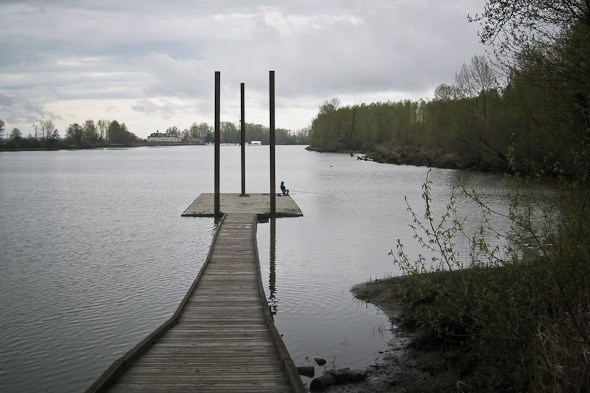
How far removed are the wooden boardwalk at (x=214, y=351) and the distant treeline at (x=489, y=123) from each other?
4.09 meters

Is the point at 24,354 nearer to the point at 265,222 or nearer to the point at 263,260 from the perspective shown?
the point at 263,260

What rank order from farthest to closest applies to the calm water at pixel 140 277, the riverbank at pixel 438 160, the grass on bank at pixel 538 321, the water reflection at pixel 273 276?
the riverbank at pixel 438 160 → the water reflection at pixel 273 276 → the calm water at pixel 140 277 → the grass on bank at pixel 538 321

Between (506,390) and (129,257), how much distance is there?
14494mm

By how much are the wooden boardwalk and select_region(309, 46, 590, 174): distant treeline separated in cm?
409

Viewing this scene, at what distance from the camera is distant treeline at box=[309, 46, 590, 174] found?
951 cm

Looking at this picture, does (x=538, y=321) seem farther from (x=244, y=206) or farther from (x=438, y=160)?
(x=438, y=160)

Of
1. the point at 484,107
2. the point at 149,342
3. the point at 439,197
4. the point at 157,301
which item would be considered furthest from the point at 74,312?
the point at 484,107

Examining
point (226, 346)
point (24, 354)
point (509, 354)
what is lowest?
point (24, 354)

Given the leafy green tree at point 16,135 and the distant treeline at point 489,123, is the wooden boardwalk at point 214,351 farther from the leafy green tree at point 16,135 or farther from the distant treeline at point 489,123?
the leafy green tree at point 16,135

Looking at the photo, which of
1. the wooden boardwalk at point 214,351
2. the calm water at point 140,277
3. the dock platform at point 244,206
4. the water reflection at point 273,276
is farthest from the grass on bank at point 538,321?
the dock platform at point 244,206

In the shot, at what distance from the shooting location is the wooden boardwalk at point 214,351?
732 centimetres

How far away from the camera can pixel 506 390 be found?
23.9 feet

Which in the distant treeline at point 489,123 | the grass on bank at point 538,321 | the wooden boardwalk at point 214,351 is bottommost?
the wooden boardwalk at point 214,351

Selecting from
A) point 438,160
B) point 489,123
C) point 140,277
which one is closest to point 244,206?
point 140,277
